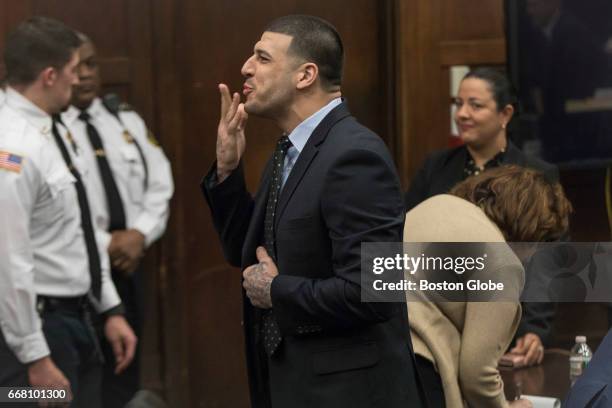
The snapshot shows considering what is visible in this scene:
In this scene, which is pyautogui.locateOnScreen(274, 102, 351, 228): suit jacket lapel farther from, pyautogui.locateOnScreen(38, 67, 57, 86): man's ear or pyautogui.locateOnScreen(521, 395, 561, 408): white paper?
pyautogui.locateOnScreen(38, 67, 57, 86): man's ear

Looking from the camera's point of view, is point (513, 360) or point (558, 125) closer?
point (513, 360)

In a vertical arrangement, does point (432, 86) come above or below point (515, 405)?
above

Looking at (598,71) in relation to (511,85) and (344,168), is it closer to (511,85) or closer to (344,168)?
(511,85)

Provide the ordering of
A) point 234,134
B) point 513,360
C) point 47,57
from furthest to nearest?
→ 1. point 47,57
2. point 513,360
3. point 234,134

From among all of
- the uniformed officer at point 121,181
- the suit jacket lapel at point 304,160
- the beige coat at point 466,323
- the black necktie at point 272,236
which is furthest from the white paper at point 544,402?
the uniformed officer at point 121,181

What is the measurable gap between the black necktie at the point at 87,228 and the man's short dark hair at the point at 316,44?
4.49 feet

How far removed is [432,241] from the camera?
114 inches

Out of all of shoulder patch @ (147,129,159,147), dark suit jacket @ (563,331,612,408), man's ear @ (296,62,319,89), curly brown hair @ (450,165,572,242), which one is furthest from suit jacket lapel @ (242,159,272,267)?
shoulder patch @ (147,129,159,147)

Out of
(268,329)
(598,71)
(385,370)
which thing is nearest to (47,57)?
(268,329)

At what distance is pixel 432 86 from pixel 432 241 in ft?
6.65

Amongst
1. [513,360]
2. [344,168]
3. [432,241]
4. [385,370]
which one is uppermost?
[344,168]

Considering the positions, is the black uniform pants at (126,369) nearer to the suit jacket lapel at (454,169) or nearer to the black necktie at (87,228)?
the black necktie at (87,228)

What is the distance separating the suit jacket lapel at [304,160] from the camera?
262cm

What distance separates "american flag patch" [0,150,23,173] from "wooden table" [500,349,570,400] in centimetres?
153
